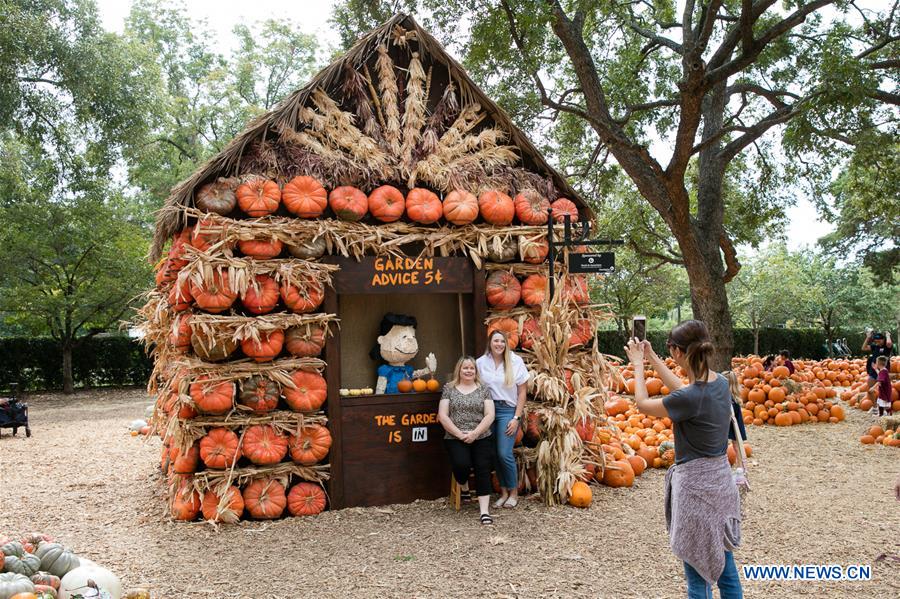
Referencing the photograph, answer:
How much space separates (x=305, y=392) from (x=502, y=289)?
7.29 feet

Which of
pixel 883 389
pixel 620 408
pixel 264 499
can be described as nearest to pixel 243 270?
pixel 264 499

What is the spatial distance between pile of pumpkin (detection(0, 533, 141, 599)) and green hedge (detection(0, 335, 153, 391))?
15.8 meters

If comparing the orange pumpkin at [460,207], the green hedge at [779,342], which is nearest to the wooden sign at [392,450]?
the orange pumpkin at [460,207]

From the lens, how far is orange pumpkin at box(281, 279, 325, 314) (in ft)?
20.6

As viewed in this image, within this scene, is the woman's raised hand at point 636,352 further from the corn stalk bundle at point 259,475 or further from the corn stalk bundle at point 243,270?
the corn stalk bundle at point 259,475

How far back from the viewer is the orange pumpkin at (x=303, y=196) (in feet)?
21.0

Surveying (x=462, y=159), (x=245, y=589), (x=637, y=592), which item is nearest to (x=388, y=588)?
(x=245, y=589)

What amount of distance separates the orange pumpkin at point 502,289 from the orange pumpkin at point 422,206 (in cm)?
87

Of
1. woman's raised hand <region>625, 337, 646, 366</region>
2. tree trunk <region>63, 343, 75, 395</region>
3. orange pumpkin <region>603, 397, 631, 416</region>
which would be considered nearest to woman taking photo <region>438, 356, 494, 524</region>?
woman's raised hand <region>625, 337, 646, 366</region>

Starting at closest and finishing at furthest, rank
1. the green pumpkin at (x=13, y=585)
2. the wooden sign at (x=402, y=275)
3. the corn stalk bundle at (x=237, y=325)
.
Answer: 1. the green pumpkin at (x=13, y=585)
2. the corn stalk bundle at (x=237, y=325)
3. the wooden sign at (x=402, y=275)

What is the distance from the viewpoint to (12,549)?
12.2ft

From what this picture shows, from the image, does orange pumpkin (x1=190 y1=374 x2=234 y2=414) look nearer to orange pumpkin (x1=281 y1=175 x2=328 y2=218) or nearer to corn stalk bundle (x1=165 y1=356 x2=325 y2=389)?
corn stalk bundle (x1=165 y1=356 x2=325 y2=389)

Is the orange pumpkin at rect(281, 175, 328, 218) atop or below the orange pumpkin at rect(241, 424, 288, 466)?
atop

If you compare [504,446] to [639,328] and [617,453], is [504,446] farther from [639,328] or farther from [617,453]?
[639,328]
